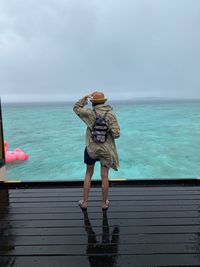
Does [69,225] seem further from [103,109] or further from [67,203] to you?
[103,109]

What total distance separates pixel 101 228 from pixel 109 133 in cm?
106

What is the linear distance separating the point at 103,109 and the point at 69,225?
1318 millimetres

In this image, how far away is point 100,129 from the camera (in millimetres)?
3719

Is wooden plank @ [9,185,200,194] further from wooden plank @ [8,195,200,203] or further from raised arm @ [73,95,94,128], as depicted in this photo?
raised arm @ [73,95,94,128]

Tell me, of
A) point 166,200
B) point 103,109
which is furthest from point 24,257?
point 166,200

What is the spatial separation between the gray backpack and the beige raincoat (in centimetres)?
4

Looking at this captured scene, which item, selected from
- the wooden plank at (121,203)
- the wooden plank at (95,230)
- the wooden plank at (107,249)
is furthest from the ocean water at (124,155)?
the wooden plank at (107,249)

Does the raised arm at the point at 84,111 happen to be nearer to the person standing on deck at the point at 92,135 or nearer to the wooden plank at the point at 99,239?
the person standing on deck at the point at 92,135

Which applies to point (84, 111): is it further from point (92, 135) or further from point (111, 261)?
point (111, 261)

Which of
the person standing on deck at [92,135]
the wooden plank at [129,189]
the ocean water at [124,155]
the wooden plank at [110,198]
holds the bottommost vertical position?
the ocean water at [124,155]

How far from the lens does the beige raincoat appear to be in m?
3.72

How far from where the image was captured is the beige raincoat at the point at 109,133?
12.2 feet

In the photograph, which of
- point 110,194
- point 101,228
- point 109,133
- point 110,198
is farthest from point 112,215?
point 109,133

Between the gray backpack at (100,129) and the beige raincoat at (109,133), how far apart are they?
0.04 meters
